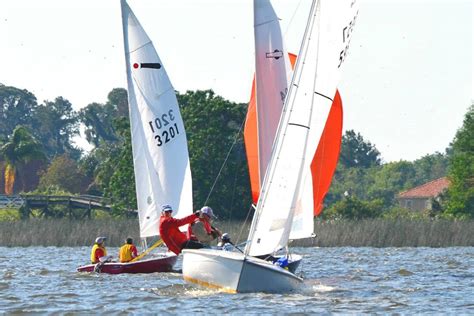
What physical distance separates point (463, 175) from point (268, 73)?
165 ft

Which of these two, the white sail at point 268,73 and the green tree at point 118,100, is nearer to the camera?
the white sail at point 268,73

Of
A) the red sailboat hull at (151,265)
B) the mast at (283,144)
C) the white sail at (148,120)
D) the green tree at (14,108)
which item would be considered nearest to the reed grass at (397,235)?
the white sail at (148,120)

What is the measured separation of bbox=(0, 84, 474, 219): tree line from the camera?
72.6m

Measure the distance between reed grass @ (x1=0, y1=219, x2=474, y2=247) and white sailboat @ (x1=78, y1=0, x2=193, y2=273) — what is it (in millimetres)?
14373

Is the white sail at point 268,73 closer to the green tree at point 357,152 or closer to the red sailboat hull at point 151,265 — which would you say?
the red sailboat hull at point 151,265

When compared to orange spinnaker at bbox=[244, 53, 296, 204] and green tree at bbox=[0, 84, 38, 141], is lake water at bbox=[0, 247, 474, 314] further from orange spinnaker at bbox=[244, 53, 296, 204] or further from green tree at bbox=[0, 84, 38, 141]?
green tree at bbox=[0, 84, 38, 141]

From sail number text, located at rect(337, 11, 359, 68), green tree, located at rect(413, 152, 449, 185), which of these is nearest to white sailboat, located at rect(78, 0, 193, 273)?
sail number text, located at rect(337, 11, 359, 68)

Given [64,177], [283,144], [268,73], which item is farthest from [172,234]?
[64,177]

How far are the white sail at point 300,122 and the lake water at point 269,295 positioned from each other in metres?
1.30

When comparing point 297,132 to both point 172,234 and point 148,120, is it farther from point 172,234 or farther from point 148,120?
point 148,120

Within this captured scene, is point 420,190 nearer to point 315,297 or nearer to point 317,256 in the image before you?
point 317,256

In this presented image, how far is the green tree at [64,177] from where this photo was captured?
11256cm

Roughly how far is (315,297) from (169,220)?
16.0 feet

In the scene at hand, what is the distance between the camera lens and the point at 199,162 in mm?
72500
